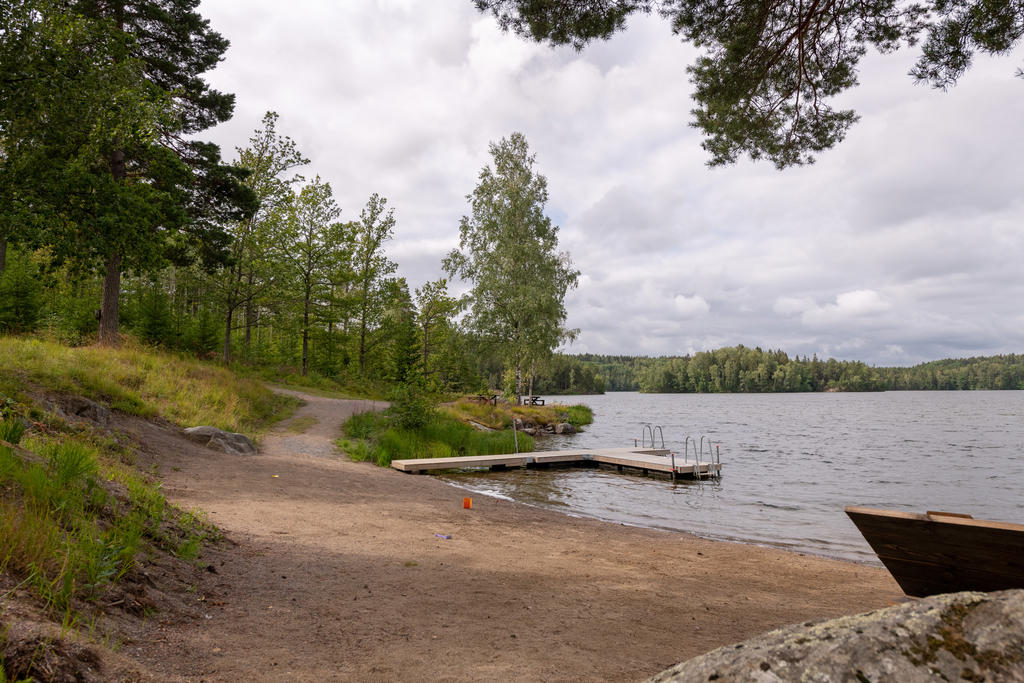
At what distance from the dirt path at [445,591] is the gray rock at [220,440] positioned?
1632 millimetres

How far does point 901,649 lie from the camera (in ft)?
5.20

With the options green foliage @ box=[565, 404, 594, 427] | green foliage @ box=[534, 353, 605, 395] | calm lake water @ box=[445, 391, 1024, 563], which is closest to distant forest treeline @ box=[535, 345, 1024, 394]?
green foliage @ box=[534, 353, 605, 395]

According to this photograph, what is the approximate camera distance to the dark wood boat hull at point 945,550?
100 inches

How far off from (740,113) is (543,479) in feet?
42.3

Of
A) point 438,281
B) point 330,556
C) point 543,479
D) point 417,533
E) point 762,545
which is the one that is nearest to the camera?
point 330,556

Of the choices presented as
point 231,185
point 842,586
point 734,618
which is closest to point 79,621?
point 734,618

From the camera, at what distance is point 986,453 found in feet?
90.9

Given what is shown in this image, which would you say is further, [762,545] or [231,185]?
[231,185]

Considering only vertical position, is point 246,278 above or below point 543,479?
above

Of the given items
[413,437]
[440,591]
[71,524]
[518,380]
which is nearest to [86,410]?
[71,524]

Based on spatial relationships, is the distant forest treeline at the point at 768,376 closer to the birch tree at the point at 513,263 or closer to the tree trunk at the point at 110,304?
the birch tree at the point at 513,263

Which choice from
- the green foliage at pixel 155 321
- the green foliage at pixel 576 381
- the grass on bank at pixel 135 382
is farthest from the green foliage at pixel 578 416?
the green foliage at pixel 576 381

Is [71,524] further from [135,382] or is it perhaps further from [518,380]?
[518,380]

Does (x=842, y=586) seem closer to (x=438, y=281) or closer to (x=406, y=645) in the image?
(x=406, y=645)
